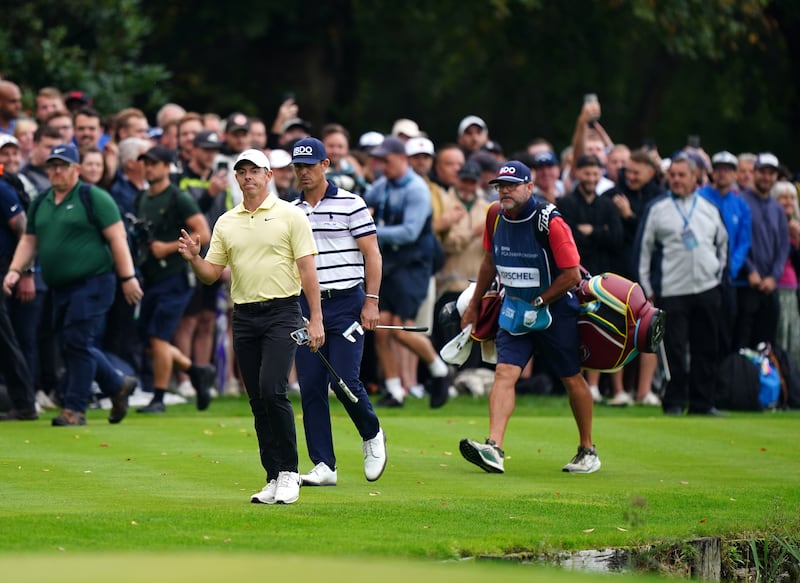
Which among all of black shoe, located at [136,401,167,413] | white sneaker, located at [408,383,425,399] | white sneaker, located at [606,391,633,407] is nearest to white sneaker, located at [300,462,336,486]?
black shoe, located at [136,401,167,413]

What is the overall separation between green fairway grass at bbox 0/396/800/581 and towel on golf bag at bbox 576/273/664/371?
91 centimetres

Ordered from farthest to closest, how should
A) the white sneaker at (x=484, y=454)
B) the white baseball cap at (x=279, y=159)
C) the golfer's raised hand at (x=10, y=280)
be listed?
the white baseball cap at (x=279, y=159), the golfer's raised hand at (x=10, y=280), the white sneaker at (x=484, y=454)

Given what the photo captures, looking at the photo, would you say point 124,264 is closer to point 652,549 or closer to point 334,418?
point 334,418

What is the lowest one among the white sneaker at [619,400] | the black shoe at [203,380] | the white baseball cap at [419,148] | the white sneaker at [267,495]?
the white sneaker at [619,400]

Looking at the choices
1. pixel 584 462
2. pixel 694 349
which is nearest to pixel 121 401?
pixel 584 462

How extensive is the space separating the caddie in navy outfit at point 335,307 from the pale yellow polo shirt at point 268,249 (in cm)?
99

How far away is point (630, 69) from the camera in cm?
3506

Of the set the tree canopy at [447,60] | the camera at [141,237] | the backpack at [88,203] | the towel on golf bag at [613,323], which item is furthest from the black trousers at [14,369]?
the tree canopy at [447,60]

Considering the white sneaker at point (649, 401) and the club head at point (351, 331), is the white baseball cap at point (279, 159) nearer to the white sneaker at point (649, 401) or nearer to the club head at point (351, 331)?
the white sneaker at point (649, 401)

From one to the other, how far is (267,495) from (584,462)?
122 inches

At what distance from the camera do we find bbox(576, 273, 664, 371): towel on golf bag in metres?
12.4

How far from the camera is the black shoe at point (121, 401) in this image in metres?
14.8

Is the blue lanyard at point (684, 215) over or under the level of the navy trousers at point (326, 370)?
over

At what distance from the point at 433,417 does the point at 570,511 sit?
5820 mm
